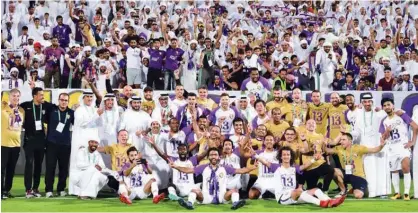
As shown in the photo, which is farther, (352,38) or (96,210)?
(352,38)

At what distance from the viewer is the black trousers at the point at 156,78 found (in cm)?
1928

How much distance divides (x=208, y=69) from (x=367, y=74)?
387 centimetres

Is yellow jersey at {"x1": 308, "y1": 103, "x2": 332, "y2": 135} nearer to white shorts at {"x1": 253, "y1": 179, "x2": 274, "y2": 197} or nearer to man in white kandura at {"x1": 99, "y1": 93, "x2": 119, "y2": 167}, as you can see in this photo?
white shorts at {"x1": 253, "y1": 179, "x2": 274, "y2": 197}

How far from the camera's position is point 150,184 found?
13953 millimetres

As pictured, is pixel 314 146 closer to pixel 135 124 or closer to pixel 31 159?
pixel 135 124

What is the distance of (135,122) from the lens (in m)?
14.8

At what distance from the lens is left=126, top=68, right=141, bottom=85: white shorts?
19578 millimetres

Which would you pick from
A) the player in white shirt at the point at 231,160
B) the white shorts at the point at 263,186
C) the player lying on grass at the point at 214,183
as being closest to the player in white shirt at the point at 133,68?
the player in white shirt at the point at 231,160

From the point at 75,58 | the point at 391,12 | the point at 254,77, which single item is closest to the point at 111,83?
the point at 75,58

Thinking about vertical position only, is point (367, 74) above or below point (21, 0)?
below

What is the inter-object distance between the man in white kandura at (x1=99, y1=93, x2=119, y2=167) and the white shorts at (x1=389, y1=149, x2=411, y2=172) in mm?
5010

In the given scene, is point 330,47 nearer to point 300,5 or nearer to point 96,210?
point 300,5

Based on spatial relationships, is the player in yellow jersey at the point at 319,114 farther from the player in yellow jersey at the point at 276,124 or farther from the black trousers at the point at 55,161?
the black trousers at the point at 55,161

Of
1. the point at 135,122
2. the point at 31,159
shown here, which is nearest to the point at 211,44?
the point at 135,122
